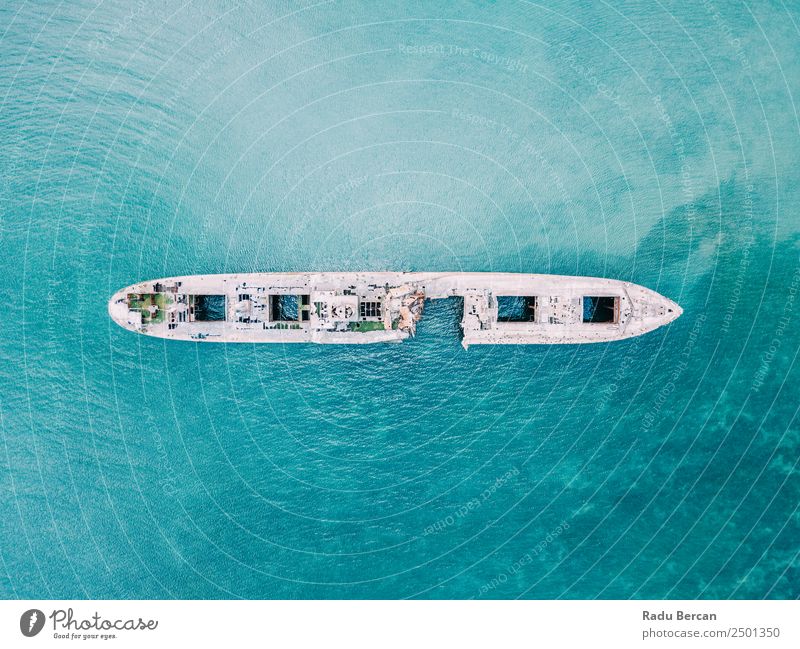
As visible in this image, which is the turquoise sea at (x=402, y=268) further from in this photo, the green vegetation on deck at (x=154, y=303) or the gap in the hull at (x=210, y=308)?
the gap in the hull at (x=210, y=308)

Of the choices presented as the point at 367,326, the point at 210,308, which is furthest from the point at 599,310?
the point at 210,308

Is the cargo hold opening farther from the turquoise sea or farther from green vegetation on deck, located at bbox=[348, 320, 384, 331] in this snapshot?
green vegetation on deck, located at bbox=[348, 320, 384, 331]

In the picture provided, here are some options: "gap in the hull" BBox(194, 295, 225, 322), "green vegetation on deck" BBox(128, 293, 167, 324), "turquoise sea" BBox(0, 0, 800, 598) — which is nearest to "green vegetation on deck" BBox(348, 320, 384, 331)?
"turquoise sea" BBox(0, 0, 800, 598)

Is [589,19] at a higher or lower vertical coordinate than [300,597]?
higher

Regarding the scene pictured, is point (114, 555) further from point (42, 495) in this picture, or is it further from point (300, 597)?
point (300, 597)

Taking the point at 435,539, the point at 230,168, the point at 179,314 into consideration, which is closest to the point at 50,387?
the point at 179,314

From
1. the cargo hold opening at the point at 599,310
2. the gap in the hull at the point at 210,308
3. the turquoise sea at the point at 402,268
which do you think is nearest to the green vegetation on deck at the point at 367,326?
the turquoise sea at the point at 402,268

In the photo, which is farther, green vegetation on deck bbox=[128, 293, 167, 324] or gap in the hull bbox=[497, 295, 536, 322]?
gap in the hull bbox=[497, 295, 536, 322]

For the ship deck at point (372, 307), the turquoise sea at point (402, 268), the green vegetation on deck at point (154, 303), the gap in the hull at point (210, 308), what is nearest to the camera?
the ship deck at point (372, 307)
